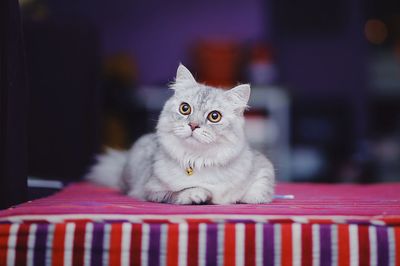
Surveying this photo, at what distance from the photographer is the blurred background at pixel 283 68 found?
4555 mm

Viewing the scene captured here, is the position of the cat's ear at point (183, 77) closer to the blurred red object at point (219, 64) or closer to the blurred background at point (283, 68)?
the blurred background at point (283, 68)

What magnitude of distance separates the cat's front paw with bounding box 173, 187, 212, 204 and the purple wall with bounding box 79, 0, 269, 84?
4.02m

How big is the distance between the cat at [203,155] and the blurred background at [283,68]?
2.42 m

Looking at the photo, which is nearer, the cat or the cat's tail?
the cat

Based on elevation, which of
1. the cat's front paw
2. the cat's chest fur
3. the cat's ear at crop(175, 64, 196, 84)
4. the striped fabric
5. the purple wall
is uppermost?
the purple wall

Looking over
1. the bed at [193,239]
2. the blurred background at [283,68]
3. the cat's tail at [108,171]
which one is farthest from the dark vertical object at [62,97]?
the blurred background at [283,68]

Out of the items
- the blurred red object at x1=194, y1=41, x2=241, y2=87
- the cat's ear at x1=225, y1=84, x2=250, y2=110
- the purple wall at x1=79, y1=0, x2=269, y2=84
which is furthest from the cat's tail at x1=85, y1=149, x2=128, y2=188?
the purple wall at x1=79, y1=0, x2=269, y2=84

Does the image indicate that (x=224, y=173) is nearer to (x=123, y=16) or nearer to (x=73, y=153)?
(x=73, y=153)

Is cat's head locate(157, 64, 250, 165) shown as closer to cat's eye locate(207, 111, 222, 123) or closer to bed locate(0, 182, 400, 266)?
cat's eye locate(207, 111, 222, 123)

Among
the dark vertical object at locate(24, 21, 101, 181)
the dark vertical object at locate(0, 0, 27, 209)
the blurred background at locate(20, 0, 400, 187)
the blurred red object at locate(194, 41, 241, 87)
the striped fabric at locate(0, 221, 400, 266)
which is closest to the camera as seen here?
the striped fabric at locate(0, 221, 400, 266)

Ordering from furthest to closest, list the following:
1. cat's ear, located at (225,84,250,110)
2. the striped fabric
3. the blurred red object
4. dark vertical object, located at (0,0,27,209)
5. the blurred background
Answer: the blurred red object, the blurred background, cat's ear, located at (225,84,250,110), dark vertical object, located at (0,0,27,209), the striped fabric

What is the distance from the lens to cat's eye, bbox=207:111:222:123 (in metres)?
1.56

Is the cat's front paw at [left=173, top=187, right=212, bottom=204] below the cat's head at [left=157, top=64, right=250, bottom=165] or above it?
below

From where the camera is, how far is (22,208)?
1240mm
